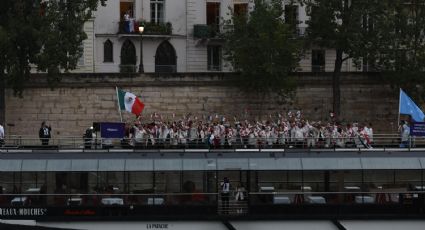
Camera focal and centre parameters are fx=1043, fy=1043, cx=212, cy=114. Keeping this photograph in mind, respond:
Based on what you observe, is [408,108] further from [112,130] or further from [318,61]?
[318,61]

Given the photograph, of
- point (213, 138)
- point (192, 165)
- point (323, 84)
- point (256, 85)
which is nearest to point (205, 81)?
point (256, 85)

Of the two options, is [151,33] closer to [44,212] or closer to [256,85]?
[256,85]

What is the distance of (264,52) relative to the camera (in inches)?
1884

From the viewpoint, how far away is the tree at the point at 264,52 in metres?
47.6

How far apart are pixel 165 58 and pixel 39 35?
1550 cm

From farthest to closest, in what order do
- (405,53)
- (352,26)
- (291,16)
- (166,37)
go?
1. (166,37)
2. (291,16)
3. (405,53)
4. (352,26)

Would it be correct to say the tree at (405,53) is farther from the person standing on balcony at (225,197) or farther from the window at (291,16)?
the person standing on balcony at (225,197)

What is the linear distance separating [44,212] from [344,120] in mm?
24210

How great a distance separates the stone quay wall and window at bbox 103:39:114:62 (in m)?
8.16

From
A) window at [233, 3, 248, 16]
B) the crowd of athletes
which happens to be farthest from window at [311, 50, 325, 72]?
the crowd of athletes

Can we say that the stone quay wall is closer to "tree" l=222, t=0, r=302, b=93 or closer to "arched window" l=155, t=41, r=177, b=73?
"tree" l=222, t=0, r=302, b=93

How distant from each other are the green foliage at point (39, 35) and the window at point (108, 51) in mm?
12068

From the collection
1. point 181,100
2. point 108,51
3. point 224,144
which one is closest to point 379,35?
point 181,100

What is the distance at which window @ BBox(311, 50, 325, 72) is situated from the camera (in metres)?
56.8
